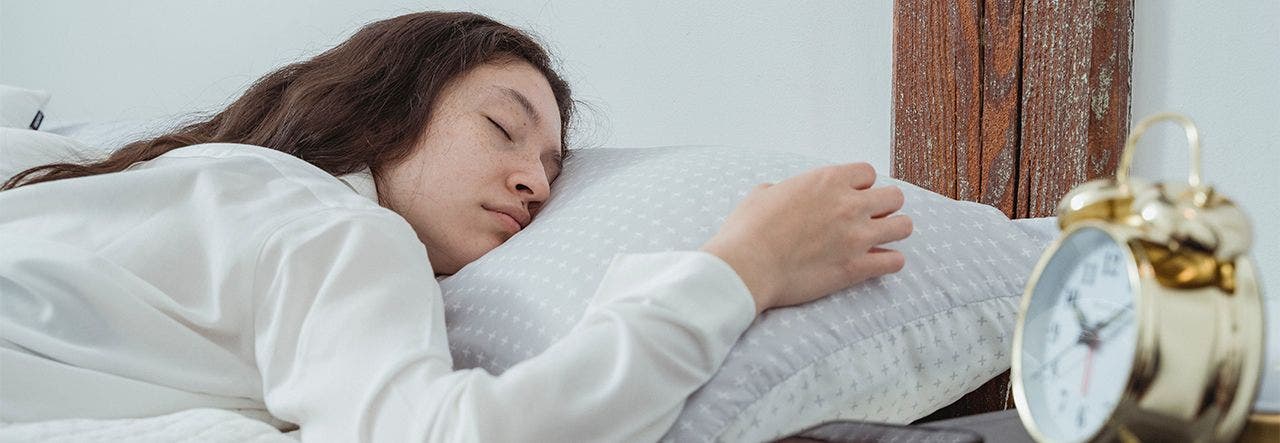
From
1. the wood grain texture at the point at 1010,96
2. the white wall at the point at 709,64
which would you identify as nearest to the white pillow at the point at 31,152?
the white wall at the point at 709,64

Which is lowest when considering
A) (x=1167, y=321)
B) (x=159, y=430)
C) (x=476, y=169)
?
(x=159, y=430)

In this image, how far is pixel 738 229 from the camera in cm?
91

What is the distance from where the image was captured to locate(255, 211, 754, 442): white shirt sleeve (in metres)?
0.79

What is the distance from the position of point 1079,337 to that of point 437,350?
470 mm

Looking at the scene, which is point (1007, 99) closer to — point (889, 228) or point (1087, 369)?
point (889, 228)

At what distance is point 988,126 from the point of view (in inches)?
51.0

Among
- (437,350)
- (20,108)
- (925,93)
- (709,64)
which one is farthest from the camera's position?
(20,108)

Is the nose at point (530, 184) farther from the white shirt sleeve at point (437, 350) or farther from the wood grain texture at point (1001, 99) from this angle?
the wood grain texture at point (1001, 99)

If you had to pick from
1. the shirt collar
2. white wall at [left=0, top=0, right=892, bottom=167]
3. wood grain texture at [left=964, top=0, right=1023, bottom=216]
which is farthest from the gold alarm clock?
white wall at [left=0, top=0, right=892, bottom=167]

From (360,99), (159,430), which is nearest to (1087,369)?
(159,430)

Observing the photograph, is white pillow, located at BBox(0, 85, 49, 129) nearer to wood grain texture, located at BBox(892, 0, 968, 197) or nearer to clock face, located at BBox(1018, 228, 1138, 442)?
wood grain texture, located at BBox(892, 0, 968, 197)

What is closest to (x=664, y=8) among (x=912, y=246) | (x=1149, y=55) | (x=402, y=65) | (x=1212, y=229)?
(x=402, y=65)

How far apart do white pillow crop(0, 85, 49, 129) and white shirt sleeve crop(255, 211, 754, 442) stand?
47.8 inches

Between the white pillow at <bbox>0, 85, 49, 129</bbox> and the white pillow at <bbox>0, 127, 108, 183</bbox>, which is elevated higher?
the white pillow at <bbox>0, 127, 108, 183</bbox>
